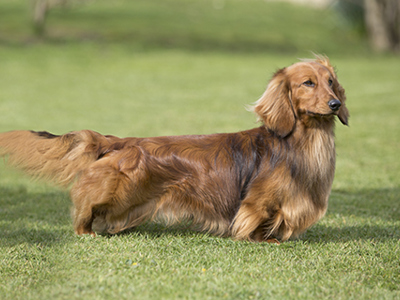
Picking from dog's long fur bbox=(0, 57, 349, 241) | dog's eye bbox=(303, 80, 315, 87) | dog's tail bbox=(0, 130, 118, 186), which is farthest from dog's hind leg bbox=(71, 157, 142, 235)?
dog's eye bbox=(303, 80, 315, 87)

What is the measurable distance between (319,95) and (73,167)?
2.52 m

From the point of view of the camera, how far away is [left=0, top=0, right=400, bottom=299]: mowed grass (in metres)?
4.49

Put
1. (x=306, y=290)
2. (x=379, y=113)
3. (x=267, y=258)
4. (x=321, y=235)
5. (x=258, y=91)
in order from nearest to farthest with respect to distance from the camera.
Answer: (x=306, y=290) < (x=267, y=258) < (x=321, y=235) < (x=379, y=113) < (x=258, y=91)

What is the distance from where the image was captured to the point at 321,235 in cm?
589

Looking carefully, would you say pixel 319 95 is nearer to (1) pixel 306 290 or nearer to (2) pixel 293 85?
(2) pixel 293 85

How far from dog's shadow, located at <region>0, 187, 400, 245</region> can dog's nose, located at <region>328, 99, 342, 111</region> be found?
61.5 inches

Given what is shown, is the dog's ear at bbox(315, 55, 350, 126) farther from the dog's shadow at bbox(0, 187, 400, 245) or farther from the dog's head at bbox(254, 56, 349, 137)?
the dog's shadow at bbox(0, 187, 400, 245)

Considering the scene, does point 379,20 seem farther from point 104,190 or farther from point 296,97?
point 104,190

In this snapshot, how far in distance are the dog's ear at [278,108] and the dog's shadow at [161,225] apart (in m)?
1.36

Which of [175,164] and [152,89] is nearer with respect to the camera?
[175,164]

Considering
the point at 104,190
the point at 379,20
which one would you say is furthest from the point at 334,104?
the point at 379,20

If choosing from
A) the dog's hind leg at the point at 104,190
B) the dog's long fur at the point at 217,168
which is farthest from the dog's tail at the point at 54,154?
the dog's hind leg at the point at 104,190

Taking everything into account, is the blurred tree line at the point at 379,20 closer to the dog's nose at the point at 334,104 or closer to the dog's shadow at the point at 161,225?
the dog's shadow at the point at 161,225

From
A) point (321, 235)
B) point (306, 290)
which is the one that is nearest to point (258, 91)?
point (321, 235)
